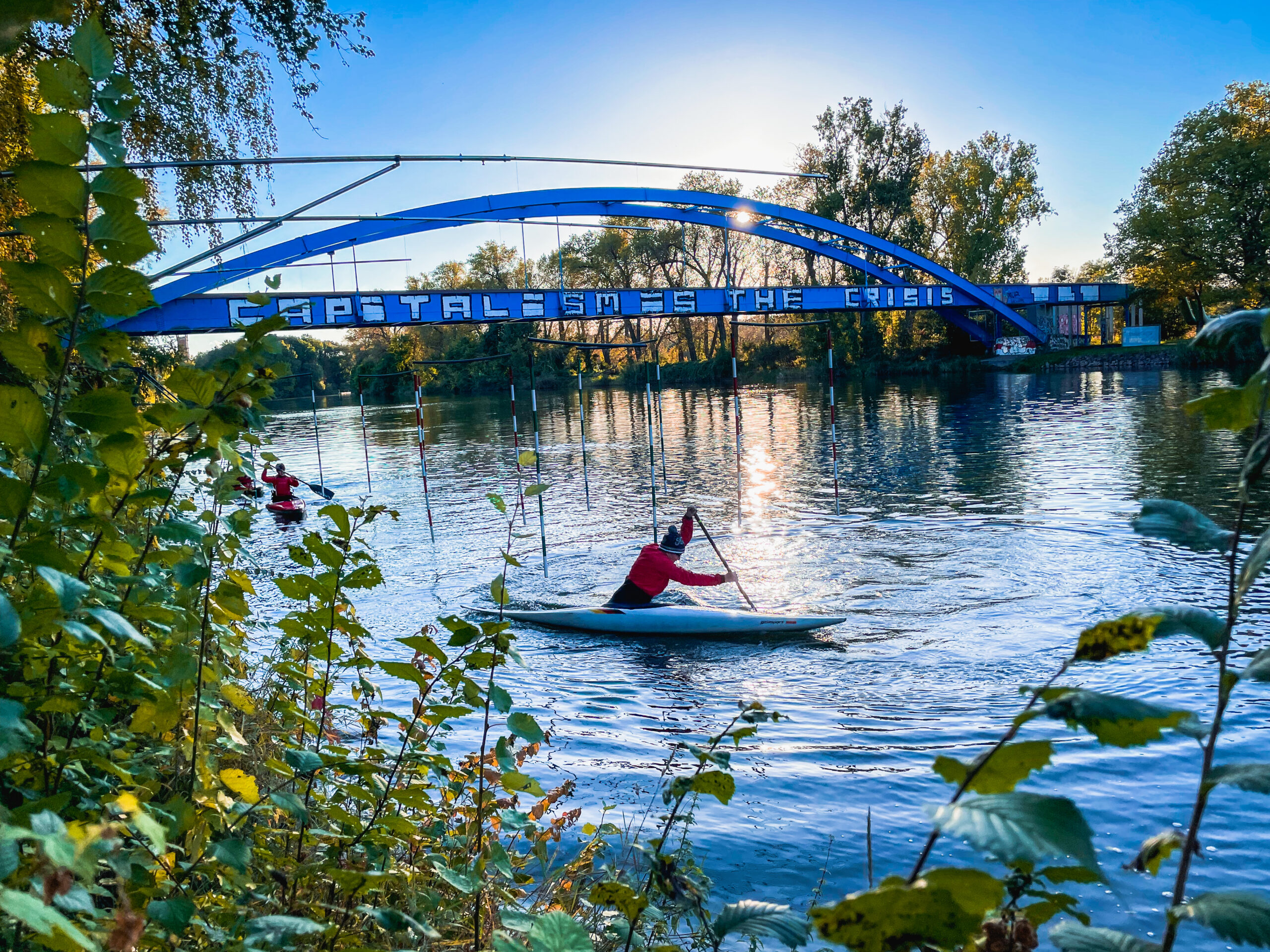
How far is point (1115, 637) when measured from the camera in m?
0.88

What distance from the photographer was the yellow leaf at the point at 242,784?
1764 millimetres

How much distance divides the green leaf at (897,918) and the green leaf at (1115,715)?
0.20 meters

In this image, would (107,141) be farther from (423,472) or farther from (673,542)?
(423,472)

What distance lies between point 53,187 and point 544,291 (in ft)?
77.0

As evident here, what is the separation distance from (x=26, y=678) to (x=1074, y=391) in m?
36.8

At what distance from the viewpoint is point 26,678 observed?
187cm

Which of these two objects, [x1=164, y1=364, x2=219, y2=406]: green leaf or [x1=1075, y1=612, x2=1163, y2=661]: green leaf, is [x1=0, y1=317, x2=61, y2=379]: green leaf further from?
[x1=1075, y1=612, x2=1163, y2=661]: green leaf

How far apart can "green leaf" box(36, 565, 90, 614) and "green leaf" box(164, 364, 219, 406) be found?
80cm

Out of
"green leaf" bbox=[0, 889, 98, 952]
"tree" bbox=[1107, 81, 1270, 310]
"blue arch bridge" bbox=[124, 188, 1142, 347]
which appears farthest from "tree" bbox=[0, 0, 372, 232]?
"tree" bbox=[1107, 81, 1270, 310]

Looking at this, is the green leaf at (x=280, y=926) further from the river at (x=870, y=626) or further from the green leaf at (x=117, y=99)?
the river at (x=870, y=626)

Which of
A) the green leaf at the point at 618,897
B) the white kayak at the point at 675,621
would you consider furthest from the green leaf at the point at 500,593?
the white kayak at the point at 675,621

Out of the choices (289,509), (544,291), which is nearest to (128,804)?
(289,509)

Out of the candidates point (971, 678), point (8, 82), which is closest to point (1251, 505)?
point (971, 678)

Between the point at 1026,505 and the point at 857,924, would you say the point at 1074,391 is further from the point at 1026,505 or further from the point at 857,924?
the point at 857,924
